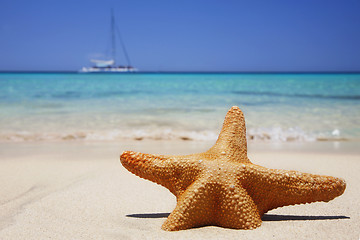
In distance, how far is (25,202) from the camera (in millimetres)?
3375

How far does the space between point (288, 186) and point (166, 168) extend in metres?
0.91

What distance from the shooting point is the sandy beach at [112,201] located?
2.54 m

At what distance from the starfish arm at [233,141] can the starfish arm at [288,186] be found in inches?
8.1

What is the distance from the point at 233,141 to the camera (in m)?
2.78

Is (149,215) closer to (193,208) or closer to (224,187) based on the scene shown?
(193,208)

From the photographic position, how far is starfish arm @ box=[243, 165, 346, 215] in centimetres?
253

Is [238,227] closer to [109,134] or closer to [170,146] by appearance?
[170,146]

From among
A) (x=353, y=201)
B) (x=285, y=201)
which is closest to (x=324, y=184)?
(x=285, y=201)

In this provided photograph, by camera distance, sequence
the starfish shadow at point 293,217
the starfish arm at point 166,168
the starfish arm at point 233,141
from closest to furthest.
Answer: the starfish arm at point 166,168 → the starfish arm at point 233,141 → the starfish shadow at point 293,217

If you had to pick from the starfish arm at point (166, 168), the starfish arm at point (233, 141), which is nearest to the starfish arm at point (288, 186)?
the starfish arm at point (233, 141)

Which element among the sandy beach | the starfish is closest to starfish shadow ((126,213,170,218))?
the sandy beach

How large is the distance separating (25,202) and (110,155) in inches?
91.6

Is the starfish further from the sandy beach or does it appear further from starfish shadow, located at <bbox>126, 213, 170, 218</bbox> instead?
starfish shadow, located at <bbox>126, 213, 170, 218</bbox>

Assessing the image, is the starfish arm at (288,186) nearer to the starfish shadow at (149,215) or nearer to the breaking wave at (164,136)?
the starfish shadow at (149,215)
